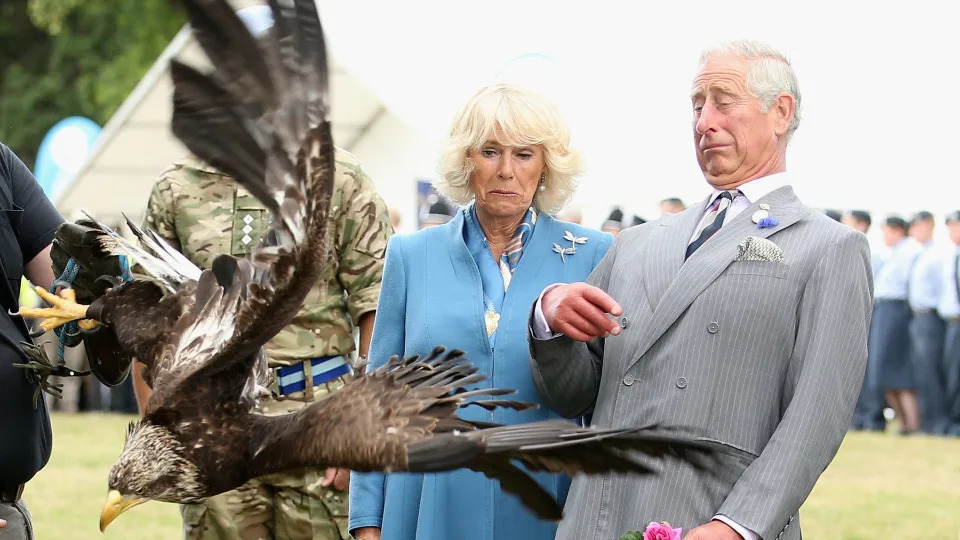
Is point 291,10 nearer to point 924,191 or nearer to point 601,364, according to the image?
point 601,364

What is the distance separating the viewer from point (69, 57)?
→ 34812 millimetres

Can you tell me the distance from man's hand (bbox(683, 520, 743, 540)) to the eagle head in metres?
1.39

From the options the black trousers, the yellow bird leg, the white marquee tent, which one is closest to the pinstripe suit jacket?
the yellow bird leg

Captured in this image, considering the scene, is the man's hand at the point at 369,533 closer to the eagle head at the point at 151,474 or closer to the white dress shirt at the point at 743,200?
the eagle head at the point at 151,474

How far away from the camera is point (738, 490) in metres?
3.20

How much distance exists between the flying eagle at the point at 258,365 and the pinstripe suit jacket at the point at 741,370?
0.77 ft

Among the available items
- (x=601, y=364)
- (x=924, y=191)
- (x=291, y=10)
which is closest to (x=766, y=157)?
(x=601, y=364)

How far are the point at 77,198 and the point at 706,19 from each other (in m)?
9.69

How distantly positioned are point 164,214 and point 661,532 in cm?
233

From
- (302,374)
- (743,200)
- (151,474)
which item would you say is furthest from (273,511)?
(743,200)

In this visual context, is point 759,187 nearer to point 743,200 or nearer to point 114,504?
point 743,200

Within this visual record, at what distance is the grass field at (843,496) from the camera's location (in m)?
9.01

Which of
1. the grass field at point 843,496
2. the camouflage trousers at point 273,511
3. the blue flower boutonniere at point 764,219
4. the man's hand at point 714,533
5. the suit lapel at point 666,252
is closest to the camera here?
the man's hand at point 714,533

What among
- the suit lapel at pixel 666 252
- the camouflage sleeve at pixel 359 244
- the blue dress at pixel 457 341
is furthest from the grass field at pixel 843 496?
the suit lapel at pixel 666 252
